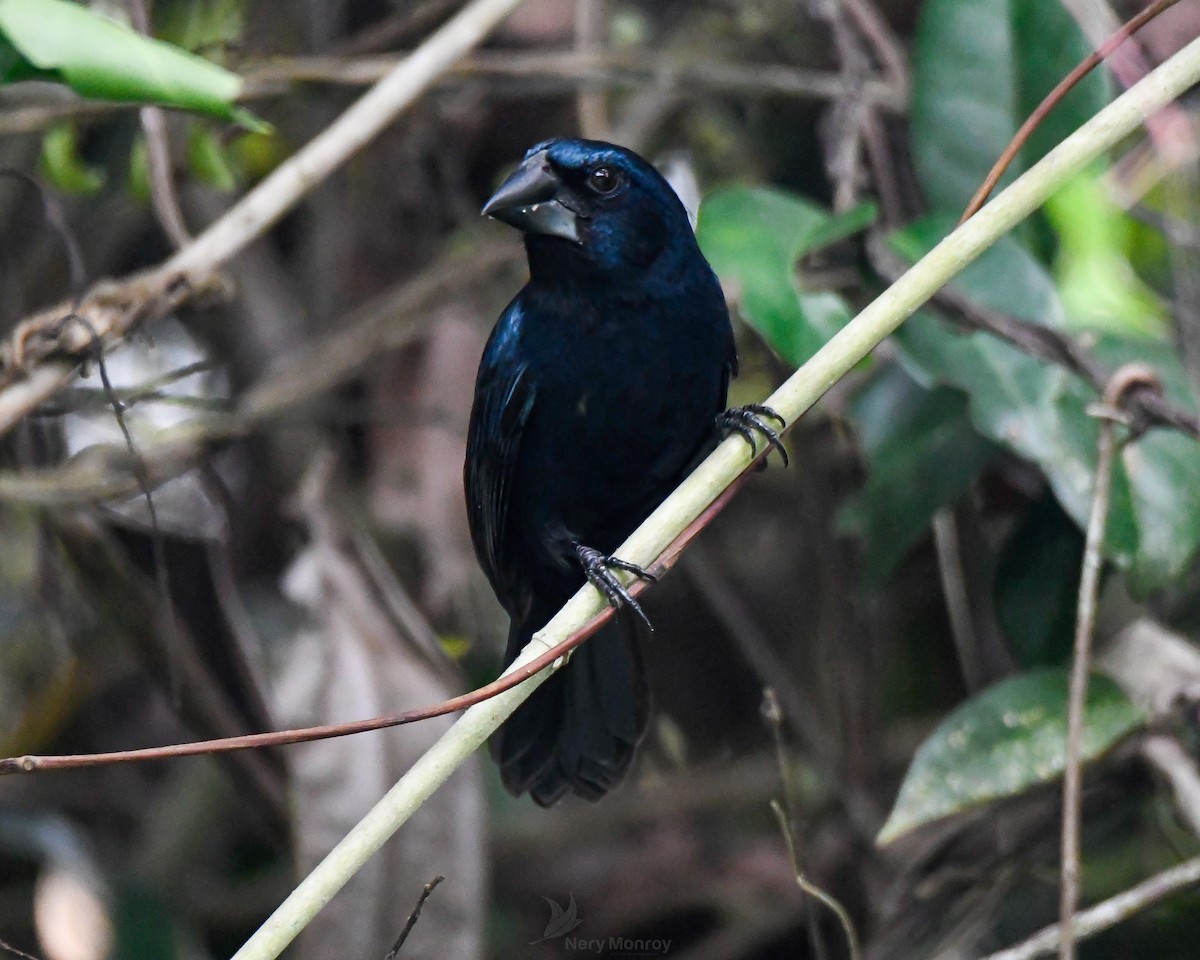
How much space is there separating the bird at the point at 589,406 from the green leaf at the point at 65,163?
108 cm

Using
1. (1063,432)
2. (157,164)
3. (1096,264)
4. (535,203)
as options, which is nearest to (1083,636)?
(1063,432)

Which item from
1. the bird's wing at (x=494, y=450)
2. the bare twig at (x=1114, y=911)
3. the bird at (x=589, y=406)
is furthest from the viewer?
the bird's wing at (x=494, y=450)

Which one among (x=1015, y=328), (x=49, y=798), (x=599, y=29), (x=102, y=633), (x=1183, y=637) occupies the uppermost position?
(x=599, y=29)

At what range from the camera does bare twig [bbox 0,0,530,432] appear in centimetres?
211

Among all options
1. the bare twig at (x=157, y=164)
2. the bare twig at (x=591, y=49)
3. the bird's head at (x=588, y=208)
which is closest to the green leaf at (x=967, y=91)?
the bird's head at (x=588, y=208)

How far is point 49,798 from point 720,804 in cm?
174

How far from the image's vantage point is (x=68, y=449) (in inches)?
127

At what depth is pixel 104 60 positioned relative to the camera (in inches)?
59.9

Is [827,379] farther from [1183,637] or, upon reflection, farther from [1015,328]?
[1183,637]

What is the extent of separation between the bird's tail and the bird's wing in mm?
199

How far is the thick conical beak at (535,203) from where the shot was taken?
6.54 ft

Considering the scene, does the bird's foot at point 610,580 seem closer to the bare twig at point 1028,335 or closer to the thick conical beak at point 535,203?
the thick conical beak at point 535,203

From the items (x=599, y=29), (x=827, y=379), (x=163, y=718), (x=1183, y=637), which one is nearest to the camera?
(x=827, y=379)

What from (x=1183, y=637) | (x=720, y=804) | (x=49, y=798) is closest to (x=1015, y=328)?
(x=1183, y=637)
